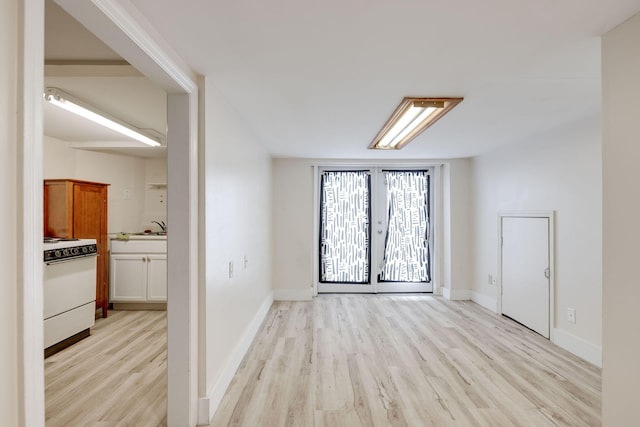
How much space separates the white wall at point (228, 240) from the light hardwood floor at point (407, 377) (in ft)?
0.77

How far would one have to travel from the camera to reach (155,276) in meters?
4.11

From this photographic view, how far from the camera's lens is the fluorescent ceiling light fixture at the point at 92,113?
8.02ft

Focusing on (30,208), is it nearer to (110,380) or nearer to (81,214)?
(110,380)

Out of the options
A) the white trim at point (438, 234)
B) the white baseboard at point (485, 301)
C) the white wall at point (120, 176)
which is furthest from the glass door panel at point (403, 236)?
the white wall at point (120, 176)

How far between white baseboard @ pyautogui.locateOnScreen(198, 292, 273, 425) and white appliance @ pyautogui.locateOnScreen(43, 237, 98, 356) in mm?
1733

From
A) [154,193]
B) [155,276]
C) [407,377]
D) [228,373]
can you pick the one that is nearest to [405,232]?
[407,377]

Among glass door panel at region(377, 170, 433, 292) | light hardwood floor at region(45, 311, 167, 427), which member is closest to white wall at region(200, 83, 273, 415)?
light hardwood floor at region(45, 311, 167, 427)

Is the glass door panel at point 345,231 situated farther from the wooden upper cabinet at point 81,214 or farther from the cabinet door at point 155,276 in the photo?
the wooden upper cabinet at point 81,214

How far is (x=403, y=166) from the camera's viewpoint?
5.23m

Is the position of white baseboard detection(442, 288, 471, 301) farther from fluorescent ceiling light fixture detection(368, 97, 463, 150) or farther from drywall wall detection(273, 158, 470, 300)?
fluorescent ceiling light fixture detection(368, 97, 463, 150)

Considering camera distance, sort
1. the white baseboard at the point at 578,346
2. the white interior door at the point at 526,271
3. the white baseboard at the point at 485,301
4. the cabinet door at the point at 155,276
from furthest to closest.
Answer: the white baseboard at the point at 485,301 < the cabinet door at the point at 155,276 < the white interior door at the point at 526,271 < the white baseboard at the point at 578,346

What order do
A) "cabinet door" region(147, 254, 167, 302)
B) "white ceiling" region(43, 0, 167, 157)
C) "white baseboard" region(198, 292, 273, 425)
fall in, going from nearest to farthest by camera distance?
"white ceiling" region(43, 0, 167, 157) → "white baseboard" region(198, 292, 273, 425) → "cabinet door" region(147, 254, 167, 302)

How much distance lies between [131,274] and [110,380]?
1908 millimetres

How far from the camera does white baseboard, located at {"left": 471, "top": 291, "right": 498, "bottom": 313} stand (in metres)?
4.26
